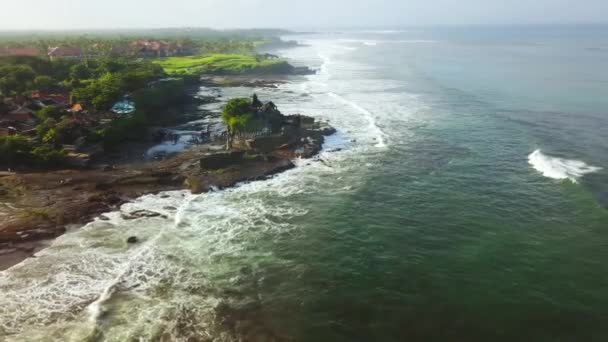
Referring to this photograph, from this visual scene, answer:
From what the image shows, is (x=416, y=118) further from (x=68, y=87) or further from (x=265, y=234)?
(x=68, y=87)

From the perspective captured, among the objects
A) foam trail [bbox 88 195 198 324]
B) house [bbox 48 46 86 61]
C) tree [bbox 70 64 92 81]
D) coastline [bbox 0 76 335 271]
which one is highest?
house [bbox 48 46 86 61]

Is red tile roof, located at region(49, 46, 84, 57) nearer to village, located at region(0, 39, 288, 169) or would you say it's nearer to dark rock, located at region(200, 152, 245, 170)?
village, located at region(0, 39, 288, 169)

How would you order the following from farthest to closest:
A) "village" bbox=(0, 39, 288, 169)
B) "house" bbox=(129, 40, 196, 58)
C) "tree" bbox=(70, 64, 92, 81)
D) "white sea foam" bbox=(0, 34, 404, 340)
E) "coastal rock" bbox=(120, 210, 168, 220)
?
"house" bbox=(129, 40, 196, 58)
"tree" bbox=(70, 64, 92, 81)
"village" bbox=(0, 39, 288, 169)
"coastal rock" bbox=(120, 210, 168, 220)
"white sea foam" bbox=(0, 34, 404, 340)

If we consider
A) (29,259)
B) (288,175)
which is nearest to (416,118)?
(288,175)

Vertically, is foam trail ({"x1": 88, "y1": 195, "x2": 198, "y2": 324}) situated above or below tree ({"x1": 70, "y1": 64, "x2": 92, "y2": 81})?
below

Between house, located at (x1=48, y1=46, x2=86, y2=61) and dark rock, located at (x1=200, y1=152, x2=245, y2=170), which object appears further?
house, located at (x1=48, y1=46, x2=86, y2=61)

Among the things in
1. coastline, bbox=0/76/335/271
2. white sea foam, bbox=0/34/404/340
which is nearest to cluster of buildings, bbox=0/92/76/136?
coastline, bbox=0/76/335/271
